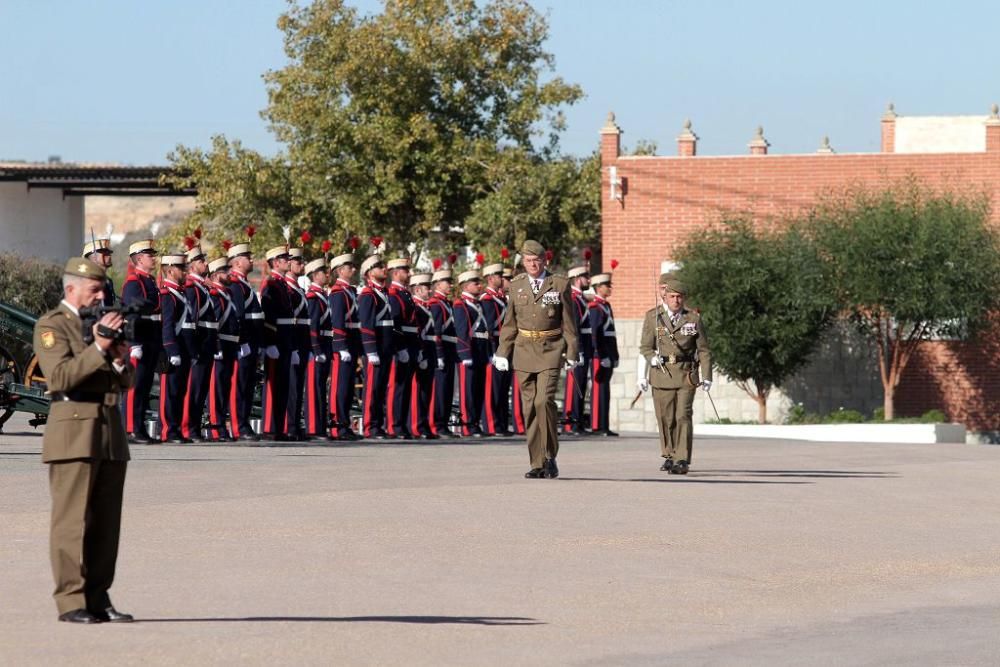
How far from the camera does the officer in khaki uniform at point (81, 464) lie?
9.26 metres

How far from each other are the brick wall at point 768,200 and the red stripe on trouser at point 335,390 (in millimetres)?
18272

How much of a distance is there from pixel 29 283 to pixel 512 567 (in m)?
33.9

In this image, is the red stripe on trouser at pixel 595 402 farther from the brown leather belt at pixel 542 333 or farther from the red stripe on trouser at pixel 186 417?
the brown leather belt at pixel 542 333

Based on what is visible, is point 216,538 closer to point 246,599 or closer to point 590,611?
point 246,599

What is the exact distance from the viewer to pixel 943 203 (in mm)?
37125

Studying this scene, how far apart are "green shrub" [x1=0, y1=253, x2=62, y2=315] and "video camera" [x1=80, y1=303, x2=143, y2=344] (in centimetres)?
3387

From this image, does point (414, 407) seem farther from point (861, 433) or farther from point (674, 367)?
point (861, 433)

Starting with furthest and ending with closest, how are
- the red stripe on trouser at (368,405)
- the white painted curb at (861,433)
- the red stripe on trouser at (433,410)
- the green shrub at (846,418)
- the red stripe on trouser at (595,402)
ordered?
the green shrub at (846,418), the white painted curb at (861,433), the red stripe on trouser at (595,402), the red stripe on trouser at (433,410), the red stripe on trouser at (368,405)

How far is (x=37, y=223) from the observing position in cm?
5703

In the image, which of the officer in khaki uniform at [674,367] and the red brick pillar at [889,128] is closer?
the officer in khaki uniform at [674,367]

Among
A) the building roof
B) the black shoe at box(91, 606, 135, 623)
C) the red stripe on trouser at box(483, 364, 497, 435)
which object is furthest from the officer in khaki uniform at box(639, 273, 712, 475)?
the building roof

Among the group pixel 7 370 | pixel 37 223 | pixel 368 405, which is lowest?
pixel 368 405

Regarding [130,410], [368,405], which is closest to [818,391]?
[368,405]

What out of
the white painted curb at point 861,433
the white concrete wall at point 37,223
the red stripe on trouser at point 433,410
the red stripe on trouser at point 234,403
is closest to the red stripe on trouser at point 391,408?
the red stripe on trouser at point 433,410
